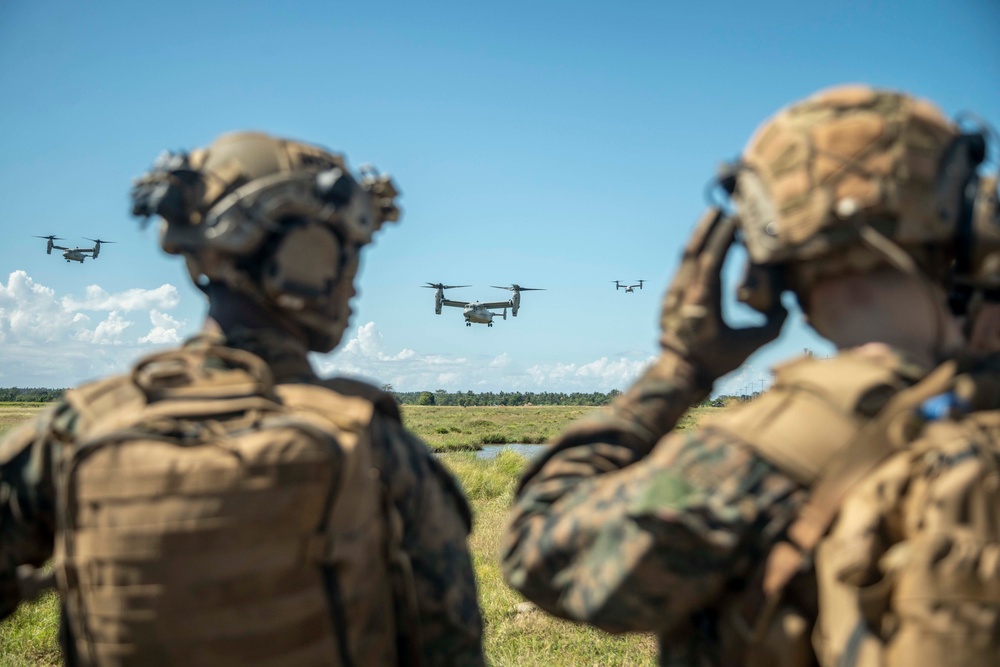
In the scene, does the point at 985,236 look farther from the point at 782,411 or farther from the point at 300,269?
the point at 300,269

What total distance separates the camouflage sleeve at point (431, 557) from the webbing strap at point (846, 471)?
42.9 inches

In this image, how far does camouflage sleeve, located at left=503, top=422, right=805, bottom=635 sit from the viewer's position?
5.87ft

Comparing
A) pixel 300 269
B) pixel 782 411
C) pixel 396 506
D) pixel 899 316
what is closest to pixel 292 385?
pixel 300 269

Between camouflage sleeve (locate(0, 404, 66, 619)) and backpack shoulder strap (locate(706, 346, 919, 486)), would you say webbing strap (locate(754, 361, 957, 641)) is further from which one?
camouflage sleeve (locate(0, 404, 66, 619))

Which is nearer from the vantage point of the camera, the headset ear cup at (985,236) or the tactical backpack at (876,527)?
the tactical backpack at (876,527)

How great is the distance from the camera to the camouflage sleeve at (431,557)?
2.54m

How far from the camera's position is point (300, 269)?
100 inches

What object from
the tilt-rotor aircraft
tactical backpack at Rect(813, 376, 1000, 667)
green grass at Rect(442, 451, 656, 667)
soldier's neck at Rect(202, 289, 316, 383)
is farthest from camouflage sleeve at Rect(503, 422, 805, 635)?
the tilt-rotor aircraft

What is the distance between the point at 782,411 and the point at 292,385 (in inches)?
55.3

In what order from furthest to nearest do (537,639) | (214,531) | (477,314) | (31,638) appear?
(477,314) < (537,639) < (31,638) < (214,531)

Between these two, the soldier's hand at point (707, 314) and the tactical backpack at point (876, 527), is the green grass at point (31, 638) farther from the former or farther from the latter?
the tactical backpack at point (876, 527)

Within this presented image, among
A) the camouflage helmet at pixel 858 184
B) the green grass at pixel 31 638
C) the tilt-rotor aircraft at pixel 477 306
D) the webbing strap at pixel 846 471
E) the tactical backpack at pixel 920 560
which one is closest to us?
the tactical backpack at pixel 920 560

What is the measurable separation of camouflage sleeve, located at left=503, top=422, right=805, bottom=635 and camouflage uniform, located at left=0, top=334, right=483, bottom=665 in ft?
2.08

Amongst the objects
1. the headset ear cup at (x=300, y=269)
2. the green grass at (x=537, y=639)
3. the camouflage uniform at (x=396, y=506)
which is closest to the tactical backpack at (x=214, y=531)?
the camouflage uniform at (x=396, y=506)
